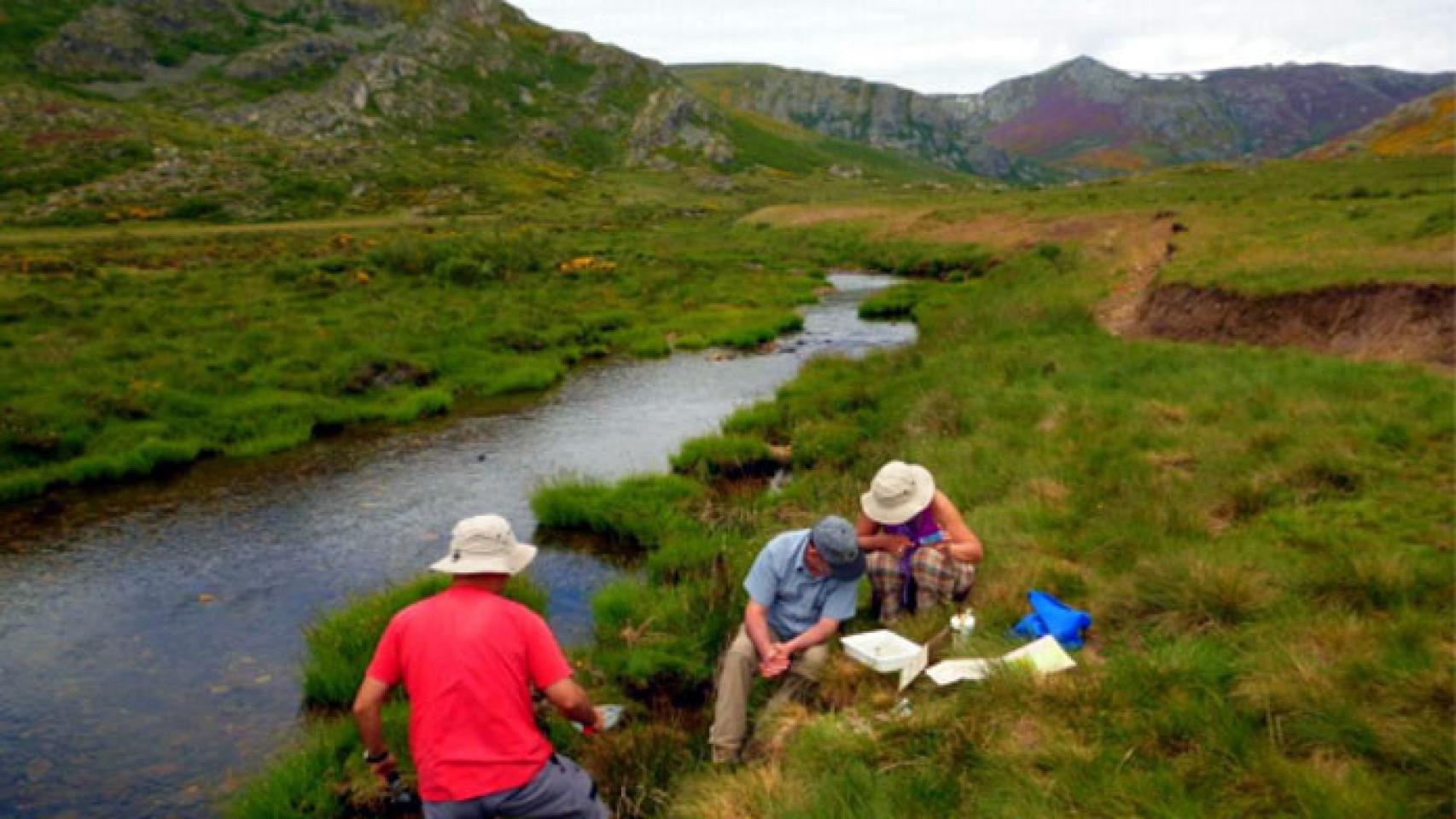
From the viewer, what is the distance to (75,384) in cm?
1886

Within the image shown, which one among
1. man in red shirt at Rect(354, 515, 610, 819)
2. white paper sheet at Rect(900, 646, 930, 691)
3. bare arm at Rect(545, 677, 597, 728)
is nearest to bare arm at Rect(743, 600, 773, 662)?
white paper sheet at Rect(900, 646, 930, 691)

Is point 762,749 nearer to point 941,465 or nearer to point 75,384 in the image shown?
point 941,465

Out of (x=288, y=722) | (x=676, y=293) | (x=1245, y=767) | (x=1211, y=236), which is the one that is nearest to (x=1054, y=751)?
(x=1245, y=767)

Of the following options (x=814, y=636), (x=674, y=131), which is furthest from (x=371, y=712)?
(x=674, y=131)

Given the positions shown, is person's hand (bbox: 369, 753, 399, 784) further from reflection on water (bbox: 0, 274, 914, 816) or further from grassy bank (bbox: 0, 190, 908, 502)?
grassy bank (bbox: 0, 190, 908, 502)

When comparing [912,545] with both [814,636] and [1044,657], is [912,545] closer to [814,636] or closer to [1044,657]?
[814,636]

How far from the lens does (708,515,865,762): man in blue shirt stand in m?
6.99

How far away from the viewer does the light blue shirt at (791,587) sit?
738 centimetres

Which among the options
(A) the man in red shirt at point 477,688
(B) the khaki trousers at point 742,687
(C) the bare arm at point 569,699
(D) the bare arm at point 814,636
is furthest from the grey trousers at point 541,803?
(D) the bare arm at point 814,636

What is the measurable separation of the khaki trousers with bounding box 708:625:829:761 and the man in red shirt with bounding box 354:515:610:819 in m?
1.56

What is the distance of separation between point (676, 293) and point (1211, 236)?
21.0 meters

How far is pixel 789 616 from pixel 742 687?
2.51 feet

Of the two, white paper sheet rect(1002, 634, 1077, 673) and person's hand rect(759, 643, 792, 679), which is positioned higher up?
white paper sheet rect(1002, 634, 1077, 673)

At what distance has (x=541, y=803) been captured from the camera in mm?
5367
